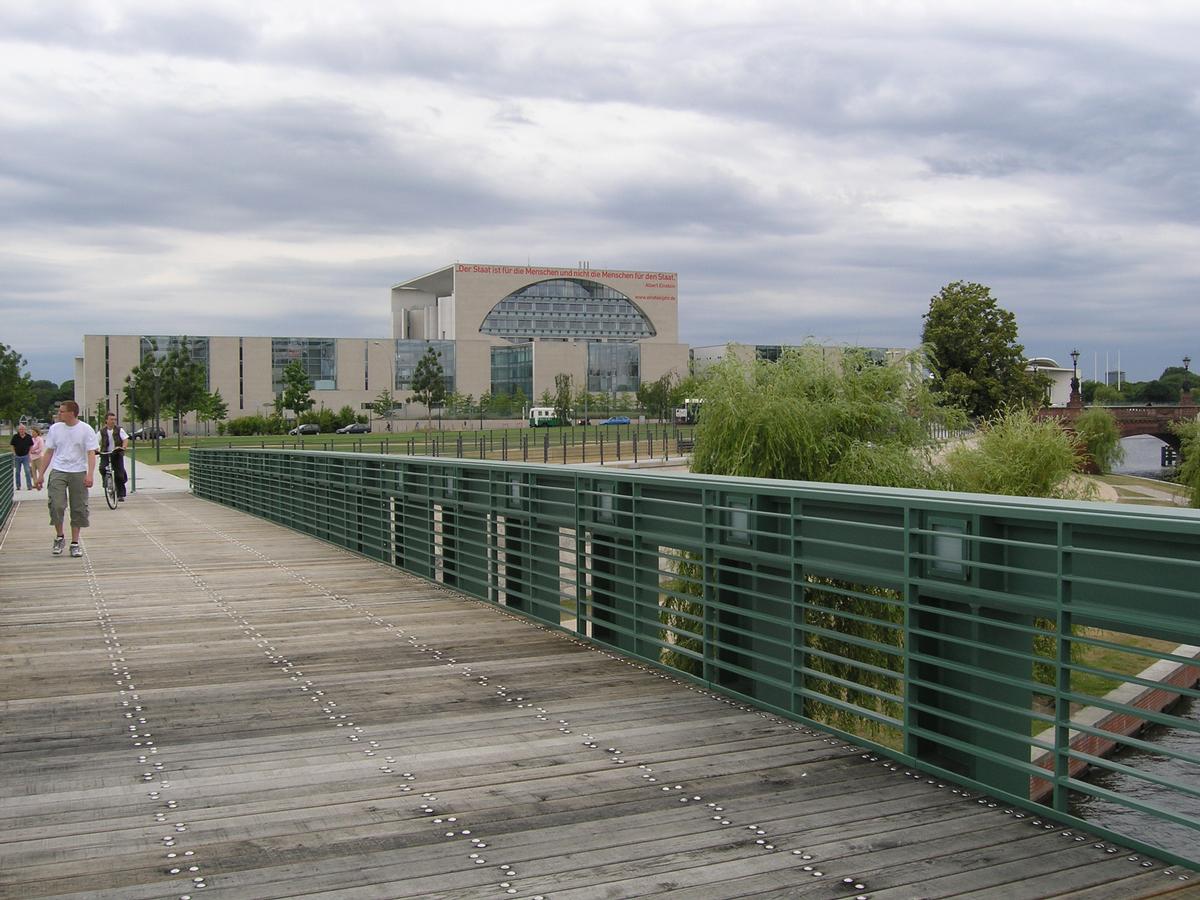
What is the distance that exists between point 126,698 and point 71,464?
7.93m

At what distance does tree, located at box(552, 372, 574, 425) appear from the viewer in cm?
11531

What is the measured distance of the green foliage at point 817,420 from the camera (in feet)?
84.1

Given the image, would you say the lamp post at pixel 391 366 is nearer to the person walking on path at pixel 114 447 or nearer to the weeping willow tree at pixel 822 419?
the weeping willow tree at pixel 822 419

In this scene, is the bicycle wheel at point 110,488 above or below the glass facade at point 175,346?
below

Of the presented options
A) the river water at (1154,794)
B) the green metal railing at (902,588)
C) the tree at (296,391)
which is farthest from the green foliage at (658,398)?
the green metal railing at (902,588)

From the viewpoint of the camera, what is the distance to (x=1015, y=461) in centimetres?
2922

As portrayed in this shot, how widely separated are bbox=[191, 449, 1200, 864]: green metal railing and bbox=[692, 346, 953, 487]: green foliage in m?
16.0

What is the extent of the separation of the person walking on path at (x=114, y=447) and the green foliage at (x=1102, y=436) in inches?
2710

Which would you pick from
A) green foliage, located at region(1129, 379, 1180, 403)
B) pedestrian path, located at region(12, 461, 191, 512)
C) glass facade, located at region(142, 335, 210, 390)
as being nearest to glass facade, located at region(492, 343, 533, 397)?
glass facade, located at region(142, 335, 210, 390)

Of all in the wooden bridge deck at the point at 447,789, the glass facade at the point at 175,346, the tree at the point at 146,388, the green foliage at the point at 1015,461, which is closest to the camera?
the wooden bridge deck at the point at 447,789

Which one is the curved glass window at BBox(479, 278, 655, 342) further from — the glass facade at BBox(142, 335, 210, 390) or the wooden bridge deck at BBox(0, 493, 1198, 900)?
the wooden bridge deck at BBox(0, 493, 1198, 900)

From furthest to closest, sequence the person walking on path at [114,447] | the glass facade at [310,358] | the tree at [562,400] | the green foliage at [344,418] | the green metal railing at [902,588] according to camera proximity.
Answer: the glass facade at [310,358] < the tree at [562,400] < the green foliage at [344,418] < the person walking on path at [114,447] < the green metal railing at [902,588]

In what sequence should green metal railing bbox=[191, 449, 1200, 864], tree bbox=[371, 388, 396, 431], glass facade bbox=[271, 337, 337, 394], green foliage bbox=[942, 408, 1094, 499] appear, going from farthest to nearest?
glass facade bbox=[271, 337, 337, 394] → tree bbox=[371, 388, 396, 431] → green foliage bbox=[942, 408, 1094, 499] → green metal railing bbox=[191, 449, 1200, 864]

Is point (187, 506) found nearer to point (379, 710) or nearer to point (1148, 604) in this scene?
point (379, 710)
